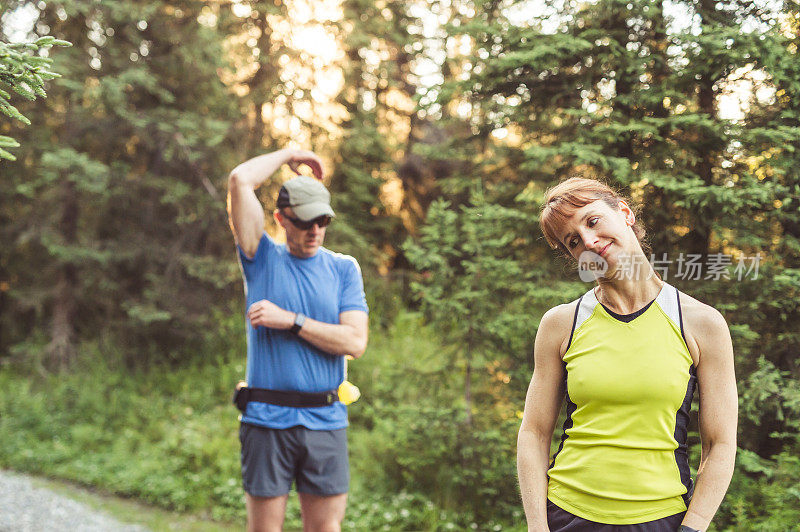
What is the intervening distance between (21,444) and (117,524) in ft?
9.38

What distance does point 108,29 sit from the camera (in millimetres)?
9859

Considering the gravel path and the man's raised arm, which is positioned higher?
the man's raised arm

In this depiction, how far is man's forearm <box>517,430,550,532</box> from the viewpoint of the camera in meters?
2.11

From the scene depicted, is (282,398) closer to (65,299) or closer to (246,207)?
(246,207)

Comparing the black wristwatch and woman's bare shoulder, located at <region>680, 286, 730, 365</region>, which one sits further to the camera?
the black wristwatch

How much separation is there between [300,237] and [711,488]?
7.52ft

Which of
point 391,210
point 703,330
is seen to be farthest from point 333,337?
point 391,210

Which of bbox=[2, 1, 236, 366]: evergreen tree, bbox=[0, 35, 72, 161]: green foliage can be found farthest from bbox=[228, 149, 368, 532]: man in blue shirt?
bbox=[2, 1, 236, 366]: evergreen tree

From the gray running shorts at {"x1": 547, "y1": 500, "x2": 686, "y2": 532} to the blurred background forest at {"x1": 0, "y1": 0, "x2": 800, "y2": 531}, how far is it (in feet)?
9.49

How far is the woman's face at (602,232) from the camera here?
6.63 feet

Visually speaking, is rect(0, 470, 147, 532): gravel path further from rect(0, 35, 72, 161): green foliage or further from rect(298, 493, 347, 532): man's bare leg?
rect(0, 35, 72, 161): green foliage

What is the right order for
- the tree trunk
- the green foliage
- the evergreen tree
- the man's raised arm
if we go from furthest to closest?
the tree trunk, the evergreen tree, the man's raised arm, the green foliage

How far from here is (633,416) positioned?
6.37 ft

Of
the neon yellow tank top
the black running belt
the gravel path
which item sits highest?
the neon yellow tank top
